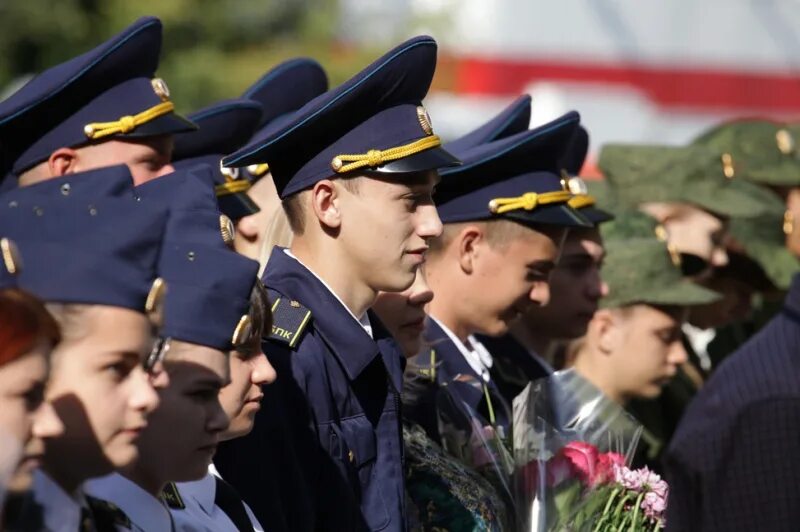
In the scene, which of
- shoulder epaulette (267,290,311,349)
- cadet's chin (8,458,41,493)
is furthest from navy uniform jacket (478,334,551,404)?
cadet's chin (8,458,41,493)

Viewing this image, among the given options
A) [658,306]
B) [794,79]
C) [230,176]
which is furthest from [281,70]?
[794,79]

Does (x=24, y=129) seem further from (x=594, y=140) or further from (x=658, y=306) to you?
(x=594, y=140)

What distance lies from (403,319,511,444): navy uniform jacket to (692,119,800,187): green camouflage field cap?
389 cm

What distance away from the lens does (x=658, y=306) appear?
22.6 ft

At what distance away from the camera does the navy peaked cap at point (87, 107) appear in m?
5.15

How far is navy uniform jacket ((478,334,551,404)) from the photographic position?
5803mm

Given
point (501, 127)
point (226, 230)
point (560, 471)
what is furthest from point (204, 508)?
point (501, 127)

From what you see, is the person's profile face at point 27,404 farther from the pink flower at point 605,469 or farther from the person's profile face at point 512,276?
the person's profile face at point 512,276

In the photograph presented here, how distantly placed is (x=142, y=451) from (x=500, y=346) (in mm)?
2817

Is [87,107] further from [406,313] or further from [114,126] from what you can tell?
[406,313]

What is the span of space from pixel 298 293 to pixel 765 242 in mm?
4686

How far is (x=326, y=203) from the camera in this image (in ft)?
13.7

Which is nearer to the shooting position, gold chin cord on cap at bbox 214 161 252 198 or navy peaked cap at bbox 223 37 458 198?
navy peaked cap at bbox 223 37 458 198

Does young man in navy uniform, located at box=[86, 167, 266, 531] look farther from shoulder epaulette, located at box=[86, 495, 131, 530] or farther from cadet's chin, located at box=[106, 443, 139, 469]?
cadet's chin, located at box=[106, 443, 139, 469]
